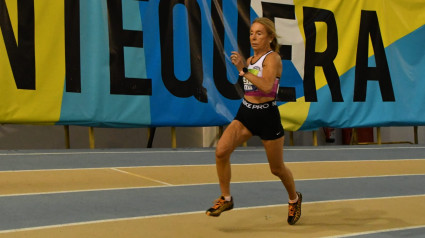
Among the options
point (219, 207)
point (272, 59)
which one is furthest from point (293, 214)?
point (272, 59)

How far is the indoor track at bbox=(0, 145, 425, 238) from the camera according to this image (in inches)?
148

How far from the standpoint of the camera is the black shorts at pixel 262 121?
3744 mm

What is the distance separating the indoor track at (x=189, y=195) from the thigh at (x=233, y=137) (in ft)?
1.96

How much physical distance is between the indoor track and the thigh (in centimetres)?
60

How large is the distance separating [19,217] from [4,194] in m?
0.90

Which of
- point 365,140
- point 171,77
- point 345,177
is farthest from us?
point 365,140

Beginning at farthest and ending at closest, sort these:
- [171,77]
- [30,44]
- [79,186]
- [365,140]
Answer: [365,140]
[171,77]
[30,44]
[79,186]

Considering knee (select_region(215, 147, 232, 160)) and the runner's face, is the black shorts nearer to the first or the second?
knee (select_region(215, 147, 232, 160))

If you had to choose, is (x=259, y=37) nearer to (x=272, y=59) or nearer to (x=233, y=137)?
(x=272, y=59)

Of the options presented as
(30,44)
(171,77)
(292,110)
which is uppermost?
(30,44)

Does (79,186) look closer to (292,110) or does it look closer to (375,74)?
(292,110)

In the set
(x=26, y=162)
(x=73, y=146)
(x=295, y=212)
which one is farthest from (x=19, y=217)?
(x=73, y=146)

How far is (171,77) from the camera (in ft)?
26.9

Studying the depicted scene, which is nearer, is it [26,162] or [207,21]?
[26,162]
